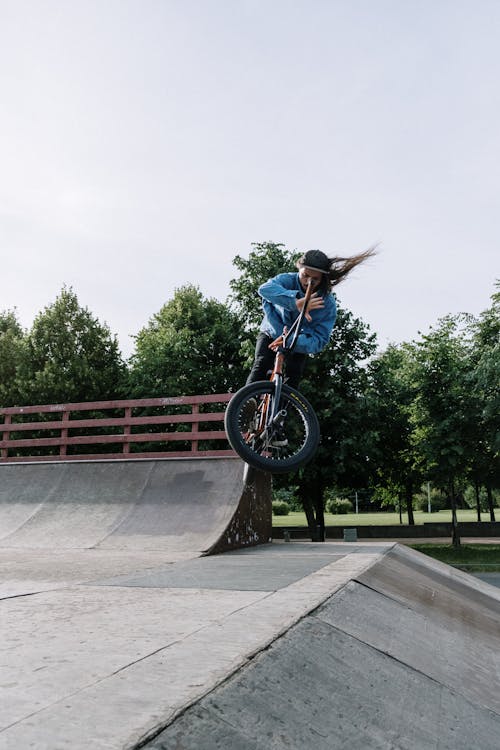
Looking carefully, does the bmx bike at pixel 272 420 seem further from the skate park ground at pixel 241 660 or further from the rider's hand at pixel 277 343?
the skate park ground at pixel 241 660

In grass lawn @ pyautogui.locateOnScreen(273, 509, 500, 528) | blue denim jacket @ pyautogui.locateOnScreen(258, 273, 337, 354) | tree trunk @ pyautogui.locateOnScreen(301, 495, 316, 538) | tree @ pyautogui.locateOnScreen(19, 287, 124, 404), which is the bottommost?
grass lawn @ pyautogui.locateOnScreen(273, 509, 500, 528)

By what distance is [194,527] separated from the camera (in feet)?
26.8

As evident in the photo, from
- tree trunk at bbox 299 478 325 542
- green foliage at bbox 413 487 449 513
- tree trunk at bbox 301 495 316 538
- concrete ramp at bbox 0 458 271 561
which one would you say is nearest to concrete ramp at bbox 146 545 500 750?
concrete ramp at bbox 0 458 271 561

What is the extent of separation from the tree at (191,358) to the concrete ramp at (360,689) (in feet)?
80.5

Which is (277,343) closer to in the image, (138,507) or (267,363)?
(267,363)

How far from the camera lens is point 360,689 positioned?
2.51 meters

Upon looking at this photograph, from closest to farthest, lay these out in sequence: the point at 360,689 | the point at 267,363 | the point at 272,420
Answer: the point at 360,689, the point at 272,420, the point at 267,363

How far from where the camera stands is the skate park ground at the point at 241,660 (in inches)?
69.7

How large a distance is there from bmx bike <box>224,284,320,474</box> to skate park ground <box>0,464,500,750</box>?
3.18ft

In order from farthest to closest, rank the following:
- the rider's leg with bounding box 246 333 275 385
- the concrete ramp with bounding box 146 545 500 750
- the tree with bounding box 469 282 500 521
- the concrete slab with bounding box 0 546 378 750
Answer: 1. the tree with bounding box 469 282 500 521
2. the rider's leg with bounding box 246 333 275 385
3. the concrete ramp with bounding box 146 545 500 750
4. the concrete slab with bounding box 0 546 378 750

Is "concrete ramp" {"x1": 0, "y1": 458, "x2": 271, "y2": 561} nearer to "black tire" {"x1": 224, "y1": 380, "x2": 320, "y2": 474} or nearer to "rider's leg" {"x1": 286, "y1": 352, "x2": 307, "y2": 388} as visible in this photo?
"black tire" {"x1": 224, "y1": 380, "x2": 320, "y2": 474}

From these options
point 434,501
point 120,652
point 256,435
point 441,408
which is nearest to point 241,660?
point 120,652

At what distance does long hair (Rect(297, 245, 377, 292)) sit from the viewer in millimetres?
5332

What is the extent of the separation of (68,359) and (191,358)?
592cm
